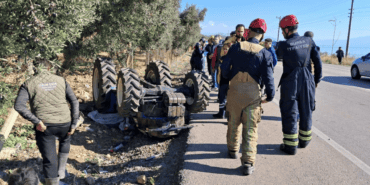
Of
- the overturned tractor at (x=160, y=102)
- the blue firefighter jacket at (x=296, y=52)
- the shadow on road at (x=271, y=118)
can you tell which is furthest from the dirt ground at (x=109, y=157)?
the blue firefighter jacket at (x=296, y=52)

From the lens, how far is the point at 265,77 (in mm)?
3938

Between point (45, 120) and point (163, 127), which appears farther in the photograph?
point (163, 127)

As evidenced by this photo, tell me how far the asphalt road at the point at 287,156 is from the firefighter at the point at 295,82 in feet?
1.52

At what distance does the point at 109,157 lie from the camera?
579 centimetres

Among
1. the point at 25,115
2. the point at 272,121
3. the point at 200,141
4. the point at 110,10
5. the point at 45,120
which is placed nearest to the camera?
the point at 25,115

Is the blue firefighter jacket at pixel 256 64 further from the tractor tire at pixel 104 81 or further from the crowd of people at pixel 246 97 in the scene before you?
the tractor tire at pixel 104 81

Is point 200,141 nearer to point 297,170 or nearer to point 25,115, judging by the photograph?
point 297,170

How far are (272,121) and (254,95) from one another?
3084 mm

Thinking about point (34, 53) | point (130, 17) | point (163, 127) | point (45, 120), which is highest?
point (130, 17)

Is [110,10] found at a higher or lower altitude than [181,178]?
higher

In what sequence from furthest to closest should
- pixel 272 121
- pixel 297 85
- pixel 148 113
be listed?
pixel 272 121, pixel 148 113, pixel 297 85

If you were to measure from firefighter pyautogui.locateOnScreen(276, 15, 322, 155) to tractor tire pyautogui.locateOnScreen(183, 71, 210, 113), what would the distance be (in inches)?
70.2

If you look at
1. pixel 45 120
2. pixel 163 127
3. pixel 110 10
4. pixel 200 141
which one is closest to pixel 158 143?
pixel 163 127

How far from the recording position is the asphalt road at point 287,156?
12.8 ft
